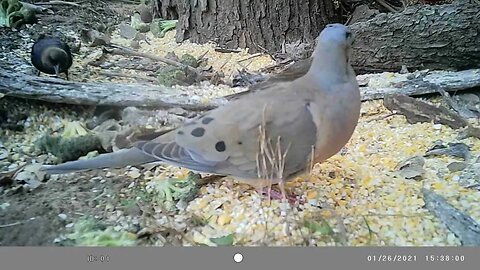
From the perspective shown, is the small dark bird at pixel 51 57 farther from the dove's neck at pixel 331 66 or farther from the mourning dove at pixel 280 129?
the dove's neck at pixel 331 66

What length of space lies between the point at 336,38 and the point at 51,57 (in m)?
0.42

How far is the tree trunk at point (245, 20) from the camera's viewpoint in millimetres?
997

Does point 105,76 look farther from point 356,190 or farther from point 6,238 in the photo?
point 356,190

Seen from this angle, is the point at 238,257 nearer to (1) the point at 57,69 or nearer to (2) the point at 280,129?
(2) the point at 280,129

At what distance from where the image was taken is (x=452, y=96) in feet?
3.34

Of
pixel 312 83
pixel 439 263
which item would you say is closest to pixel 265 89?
pixel 312 83

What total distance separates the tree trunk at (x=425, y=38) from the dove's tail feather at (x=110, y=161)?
459mm

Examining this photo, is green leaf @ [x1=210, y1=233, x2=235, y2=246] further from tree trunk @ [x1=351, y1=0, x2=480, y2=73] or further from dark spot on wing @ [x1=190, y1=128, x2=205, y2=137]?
tree trunk @ [x1=351, y1=0, x2=480, y2=73]

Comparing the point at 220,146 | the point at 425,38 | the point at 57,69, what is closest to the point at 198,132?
the point at 220,146

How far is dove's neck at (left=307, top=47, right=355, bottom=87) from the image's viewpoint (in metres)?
0.78

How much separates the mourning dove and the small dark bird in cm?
21

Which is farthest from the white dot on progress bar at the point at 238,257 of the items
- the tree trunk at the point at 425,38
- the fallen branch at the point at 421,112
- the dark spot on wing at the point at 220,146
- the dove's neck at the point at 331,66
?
the tree trunk at the point at 425,38

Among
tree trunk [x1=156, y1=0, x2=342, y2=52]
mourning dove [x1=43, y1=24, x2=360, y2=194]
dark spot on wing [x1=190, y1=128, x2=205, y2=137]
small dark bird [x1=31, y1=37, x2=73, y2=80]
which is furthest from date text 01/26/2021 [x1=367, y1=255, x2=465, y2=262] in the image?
small dark bird [x1=31, y1=37, x2=73, y2=80]

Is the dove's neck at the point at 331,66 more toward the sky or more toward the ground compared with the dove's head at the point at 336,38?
more toward the ground
